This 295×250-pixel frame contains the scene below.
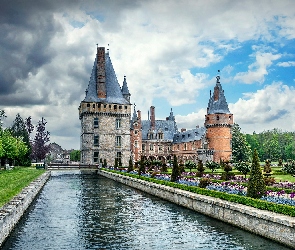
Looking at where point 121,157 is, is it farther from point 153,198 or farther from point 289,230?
point 289,230

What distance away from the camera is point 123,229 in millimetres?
15172

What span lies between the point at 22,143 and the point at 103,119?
14645 millimetres

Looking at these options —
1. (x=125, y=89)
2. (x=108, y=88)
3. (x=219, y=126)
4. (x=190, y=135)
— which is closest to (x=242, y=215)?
(x=219, y=126)

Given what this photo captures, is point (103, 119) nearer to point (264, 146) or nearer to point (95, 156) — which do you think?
point (95, 156)

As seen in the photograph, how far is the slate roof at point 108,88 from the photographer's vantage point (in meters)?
62.7

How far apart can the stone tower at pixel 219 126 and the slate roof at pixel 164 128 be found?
19.7m

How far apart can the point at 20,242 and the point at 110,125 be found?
5027 centimetres

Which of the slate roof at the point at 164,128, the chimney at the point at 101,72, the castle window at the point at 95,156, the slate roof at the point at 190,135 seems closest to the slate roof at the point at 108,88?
the chimney at the point at 101,72

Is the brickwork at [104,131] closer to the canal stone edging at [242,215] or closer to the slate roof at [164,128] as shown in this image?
the slate roof at [164,128]

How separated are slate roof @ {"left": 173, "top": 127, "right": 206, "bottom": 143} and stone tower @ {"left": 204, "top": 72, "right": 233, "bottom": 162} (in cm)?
671

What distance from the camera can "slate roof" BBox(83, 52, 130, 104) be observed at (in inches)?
2467

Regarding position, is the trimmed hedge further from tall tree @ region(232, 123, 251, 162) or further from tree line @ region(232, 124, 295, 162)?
tall tree @ region(232, 123, 251, 162)

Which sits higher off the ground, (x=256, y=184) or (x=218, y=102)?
(x=218, y=102)

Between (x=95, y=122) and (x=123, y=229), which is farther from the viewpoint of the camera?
(x=95, y=122)
